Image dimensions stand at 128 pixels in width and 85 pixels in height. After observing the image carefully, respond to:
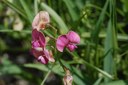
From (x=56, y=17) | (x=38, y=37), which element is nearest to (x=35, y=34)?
(x=38, y=37)

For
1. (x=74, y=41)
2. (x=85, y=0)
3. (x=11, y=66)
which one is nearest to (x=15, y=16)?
(x=11, y=66)

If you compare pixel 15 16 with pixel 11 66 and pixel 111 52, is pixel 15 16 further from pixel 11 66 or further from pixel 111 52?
pixel 111 52

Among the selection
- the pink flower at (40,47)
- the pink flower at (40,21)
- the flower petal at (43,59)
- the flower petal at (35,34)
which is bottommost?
the flower petal at (43,59)

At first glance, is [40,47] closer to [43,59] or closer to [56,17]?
[43,59]

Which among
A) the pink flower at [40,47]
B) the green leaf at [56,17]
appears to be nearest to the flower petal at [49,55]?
the pink flower at [40,47]

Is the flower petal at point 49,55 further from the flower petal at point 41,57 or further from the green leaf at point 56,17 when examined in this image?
the green leaf at point 56,17

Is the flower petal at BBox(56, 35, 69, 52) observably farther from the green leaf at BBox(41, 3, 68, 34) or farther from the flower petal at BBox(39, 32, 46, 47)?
the green leaf at BBox(41, 3, 68, 34)
